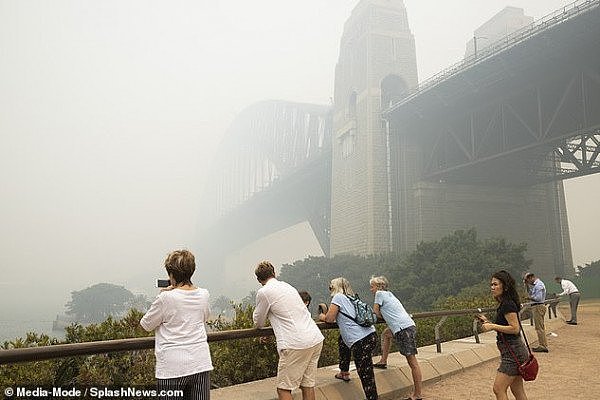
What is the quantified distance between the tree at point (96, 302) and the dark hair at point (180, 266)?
71.8 m

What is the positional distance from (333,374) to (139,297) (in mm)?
84933

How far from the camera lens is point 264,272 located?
4.26 m

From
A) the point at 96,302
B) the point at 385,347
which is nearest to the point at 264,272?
the point at 385,347

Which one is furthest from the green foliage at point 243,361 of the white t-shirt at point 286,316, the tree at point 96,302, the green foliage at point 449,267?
the tree at point 96,302

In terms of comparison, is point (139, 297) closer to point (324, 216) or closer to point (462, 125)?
point (324, 216)

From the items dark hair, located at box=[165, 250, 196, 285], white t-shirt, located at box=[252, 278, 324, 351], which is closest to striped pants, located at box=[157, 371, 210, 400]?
dark hair, located at box=[165, 250, 196, 285]

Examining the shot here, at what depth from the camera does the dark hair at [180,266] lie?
10.6 ft

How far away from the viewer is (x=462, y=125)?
38375 millimetres

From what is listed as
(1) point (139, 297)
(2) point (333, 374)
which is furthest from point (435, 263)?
(1) point (139, 297)

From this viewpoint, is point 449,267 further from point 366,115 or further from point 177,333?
point 177,333

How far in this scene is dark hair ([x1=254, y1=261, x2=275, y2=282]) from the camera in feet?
14.0

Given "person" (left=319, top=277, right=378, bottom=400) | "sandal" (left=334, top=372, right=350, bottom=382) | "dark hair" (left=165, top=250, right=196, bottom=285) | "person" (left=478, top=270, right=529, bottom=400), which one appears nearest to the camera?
"dark hair" (left=165, top=250, right=196, bottom=285)

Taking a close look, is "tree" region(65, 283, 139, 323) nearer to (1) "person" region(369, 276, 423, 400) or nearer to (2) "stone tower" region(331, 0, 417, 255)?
(2) "stone tower" region(331, 0, 417, 255)

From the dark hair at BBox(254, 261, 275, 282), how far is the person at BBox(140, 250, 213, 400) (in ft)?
3.29
